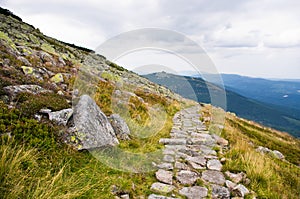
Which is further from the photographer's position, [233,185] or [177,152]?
[177,152]

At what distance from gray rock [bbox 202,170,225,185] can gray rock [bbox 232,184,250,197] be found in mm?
409

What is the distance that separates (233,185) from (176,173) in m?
1.35

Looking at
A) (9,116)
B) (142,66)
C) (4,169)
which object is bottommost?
(4,169)

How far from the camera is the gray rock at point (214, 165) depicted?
641 centimetres

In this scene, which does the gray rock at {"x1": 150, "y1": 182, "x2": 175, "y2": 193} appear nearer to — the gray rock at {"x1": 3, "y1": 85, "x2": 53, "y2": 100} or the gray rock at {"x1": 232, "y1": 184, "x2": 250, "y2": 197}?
the gray rock at {"x1": 232, "y1": 184, "x2": 250, "y2": 197}

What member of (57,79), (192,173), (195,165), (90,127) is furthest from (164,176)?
(57,79)

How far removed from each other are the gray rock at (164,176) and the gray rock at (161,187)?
187 millimetres

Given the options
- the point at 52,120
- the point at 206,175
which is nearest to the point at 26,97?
the point at 52,120

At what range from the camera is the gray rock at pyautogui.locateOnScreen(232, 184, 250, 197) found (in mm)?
5082

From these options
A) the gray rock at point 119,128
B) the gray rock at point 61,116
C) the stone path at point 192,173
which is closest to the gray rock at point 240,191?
the stone path at point 192,173

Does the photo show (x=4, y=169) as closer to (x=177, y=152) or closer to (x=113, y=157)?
(x=113, y=157)

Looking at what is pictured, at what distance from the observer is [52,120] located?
607 cm

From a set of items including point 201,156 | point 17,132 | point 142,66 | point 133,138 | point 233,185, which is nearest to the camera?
point 17,132

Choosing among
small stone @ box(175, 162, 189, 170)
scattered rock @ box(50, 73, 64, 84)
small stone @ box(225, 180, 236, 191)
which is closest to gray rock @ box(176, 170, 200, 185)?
small stone @ box(175, 162, 189, 170)
